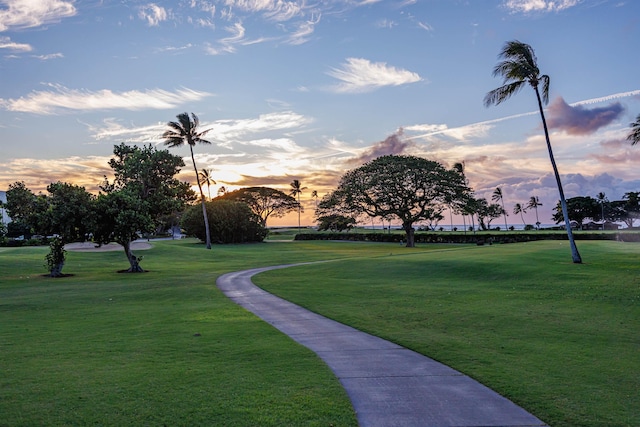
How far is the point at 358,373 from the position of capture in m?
8.41

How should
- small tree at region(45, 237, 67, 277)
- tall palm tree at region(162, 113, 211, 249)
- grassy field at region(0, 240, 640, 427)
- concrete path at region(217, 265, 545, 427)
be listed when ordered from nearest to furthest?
concrete path at region(217, 265, 545, 427)
grassy field at region(0, 240, 640, 427)
small tree at region(45, 237, 67, 277)
tall palm tree at region(162, 113, 211, 249)

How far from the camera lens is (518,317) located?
14.6m

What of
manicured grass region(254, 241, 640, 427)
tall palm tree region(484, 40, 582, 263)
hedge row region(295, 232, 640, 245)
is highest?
tall palm tree region(484, 40, 582, 263)

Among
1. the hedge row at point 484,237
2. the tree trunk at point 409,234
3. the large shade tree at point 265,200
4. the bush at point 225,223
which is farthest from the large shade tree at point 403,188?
the large shade tree at point 265,200

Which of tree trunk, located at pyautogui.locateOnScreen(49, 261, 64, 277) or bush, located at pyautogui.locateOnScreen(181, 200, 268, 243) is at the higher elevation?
Answer: bush, located at pyautogui.locateOnScreen(181, 200, 268, 243)

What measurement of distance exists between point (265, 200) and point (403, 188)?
52.1 metres

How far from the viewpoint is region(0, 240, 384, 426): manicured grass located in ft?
21.2

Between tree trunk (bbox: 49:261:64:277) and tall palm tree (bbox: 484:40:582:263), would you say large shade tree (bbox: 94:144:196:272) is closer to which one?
tree trunk (bbox: 49:261:64:277)

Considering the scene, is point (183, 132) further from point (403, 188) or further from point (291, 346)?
point (291, 346)

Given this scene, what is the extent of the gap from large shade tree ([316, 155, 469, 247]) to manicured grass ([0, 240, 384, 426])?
47.6m

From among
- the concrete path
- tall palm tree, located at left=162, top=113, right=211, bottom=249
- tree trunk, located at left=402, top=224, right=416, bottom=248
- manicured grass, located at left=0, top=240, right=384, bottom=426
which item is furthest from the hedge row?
the concrete path

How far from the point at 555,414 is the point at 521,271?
62.9 ft

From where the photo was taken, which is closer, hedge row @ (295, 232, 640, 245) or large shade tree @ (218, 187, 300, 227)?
hedge row @ (295, 232, 640, 245)

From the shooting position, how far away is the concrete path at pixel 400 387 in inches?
249
